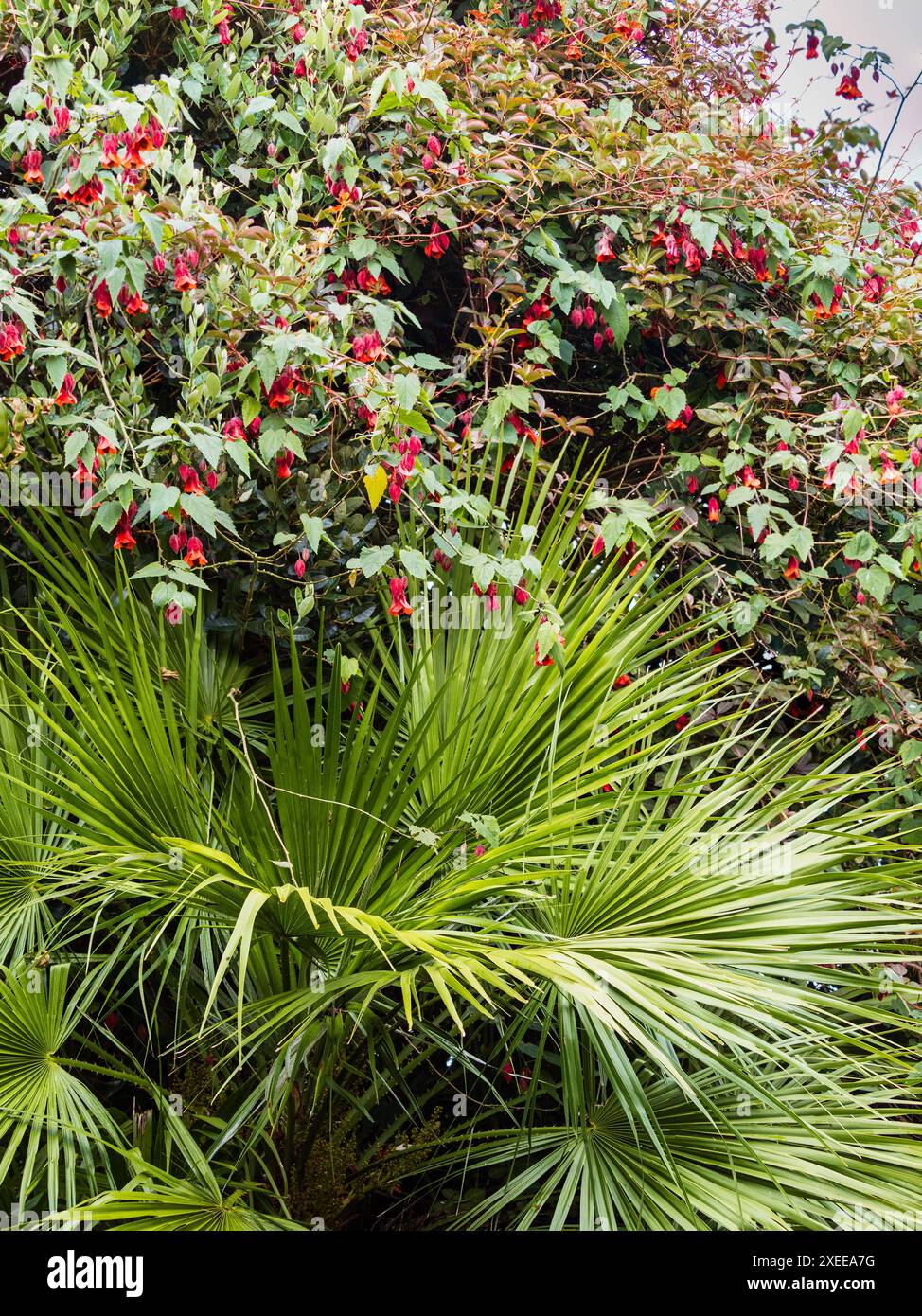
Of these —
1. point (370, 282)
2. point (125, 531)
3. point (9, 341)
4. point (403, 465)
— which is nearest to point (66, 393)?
point (9, 341)

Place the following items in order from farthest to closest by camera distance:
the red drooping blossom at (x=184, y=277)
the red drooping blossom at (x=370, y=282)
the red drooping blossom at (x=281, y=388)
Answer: the red drooping blossom at (x=370, y=282)
the red drooping blossom at (x=281, y=388)
the red drooping blossom at (x=184, y=277)

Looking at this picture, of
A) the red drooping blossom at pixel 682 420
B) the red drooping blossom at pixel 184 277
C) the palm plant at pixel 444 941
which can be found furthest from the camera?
the red drooping blossom at pixel 682 420

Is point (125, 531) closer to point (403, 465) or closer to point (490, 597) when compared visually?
point (403, 465)

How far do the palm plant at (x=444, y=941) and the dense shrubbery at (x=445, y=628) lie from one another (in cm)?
1

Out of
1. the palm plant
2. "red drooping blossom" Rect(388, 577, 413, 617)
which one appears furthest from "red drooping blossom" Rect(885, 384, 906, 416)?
"red drooping blossom" Rect(388, 577, 413, 617)

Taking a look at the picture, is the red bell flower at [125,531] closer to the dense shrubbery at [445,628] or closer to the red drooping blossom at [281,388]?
the dense shrubbery at [445,628]

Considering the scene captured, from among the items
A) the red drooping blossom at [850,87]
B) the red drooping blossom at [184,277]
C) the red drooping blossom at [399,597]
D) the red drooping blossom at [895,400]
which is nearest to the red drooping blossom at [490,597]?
the red drooping blossom at [399,597]

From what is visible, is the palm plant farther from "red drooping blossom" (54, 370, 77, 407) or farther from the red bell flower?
"red drooping blossom" (54, 370, 77, 407)

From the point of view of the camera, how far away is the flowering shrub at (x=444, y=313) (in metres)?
2.13

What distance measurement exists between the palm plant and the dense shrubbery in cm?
1

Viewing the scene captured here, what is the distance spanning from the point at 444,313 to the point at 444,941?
2.23 meters

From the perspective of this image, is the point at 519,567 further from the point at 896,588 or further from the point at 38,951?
the point at 896,588

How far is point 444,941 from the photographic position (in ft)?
4.48
